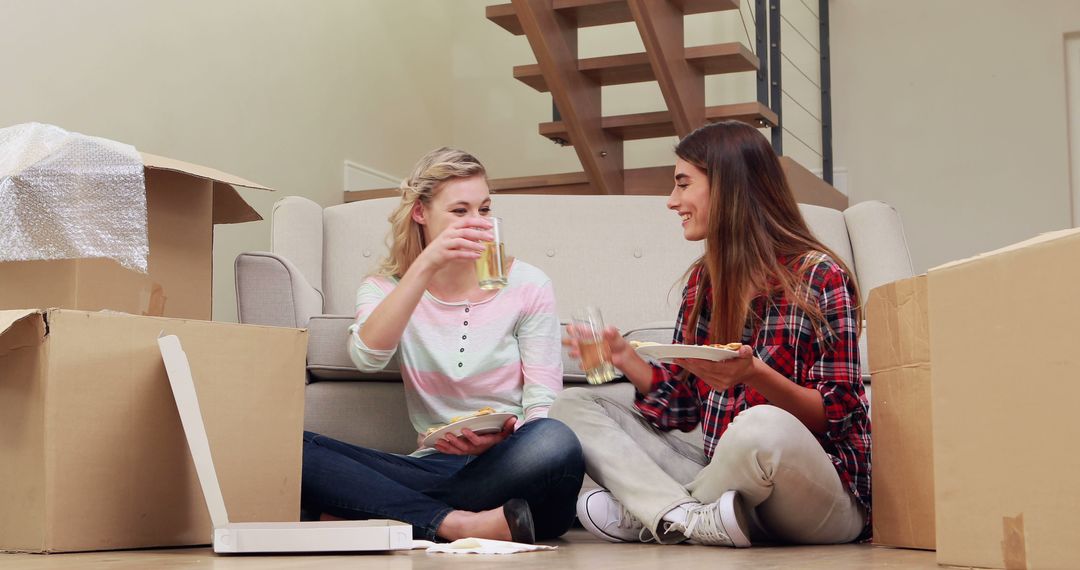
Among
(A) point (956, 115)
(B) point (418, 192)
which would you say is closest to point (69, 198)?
(B) point (418, 192)

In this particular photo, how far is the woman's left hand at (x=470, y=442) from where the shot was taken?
67.2 inches

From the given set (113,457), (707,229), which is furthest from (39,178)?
(707,229)

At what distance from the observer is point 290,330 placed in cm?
164

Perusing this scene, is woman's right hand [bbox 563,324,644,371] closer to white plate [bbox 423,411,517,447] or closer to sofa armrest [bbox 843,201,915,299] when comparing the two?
white plate [bbox 423,411,517,447]

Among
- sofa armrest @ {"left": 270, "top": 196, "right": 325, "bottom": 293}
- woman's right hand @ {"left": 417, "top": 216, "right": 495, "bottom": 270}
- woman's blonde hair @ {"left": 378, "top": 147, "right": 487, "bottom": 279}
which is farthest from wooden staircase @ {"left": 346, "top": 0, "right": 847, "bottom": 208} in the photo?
woman's right hand @ {"left": 417, "top": 216, "right": 495, "bottom": 270}

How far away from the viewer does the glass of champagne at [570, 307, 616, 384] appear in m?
1.63

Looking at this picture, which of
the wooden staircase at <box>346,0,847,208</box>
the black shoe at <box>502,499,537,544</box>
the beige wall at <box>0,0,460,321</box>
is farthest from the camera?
the wooden staircase at <box>346,0,847,208</box>

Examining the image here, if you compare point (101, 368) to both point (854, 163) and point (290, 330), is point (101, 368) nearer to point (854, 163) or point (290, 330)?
point (290, 330)

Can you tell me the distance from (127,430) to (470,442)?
491 mm

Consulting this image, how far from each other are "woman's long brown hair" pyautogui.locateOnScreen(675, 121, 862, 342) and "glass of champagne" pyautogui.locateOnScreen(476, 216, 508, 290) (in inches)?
13.0

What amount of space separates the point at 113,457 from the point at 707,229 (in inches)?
36.8

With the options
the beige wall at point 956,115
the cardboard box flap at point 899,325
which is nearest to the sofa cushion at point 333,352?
the cardboard box flap at point 899,325

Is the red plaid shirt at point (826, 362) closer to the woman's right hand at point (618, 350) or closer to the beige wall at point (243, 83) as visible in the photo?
the woman's right hand at point (618, 350)

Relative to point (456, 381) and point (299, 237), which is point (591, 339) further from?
point (299, 237)
